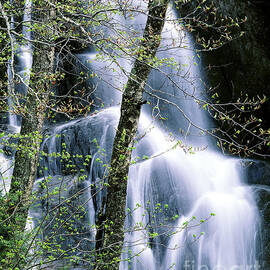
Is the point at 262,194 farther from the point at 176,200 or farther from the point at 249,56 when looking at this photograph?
the point at 249,56

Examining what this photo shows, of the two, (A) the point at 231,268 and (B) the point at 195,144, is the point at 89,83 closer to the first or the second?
(B) the point at 195,144

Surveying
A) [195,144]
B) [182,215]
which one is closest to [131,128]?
[182,215]

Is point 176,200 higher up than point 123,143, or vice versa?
point 123,143

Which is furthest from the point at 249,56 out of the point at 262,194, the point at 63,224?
the point at 63,224

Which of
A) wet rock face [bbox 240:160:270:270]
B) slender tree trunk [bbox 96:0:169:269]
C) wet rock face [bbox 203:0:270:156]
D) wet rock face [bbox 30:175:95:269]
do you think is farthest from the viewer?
wet rock face [bbox 203:0:270:156]

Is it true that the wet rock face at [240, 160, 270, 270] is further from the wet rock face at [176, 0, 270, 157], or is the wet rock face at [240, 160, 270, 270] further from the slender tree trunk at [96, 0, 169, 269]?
the slender tree trunk at [96, 0, 169, 269]

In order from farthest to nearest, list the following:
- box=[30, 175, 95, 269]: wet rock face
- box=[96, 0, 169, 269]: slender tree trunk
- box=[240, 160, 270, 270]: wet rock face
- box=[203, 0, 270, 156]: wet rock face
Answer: box=[203, 0, 270, 156]: wet rock face, box=[240, 160, 270, 270]: wet rock face, box=[96, 0, 169, 269]: slender tree trunk, box=[30, 175, 95, 269]: wet rock face

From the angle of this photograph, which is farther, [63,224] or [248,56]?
[248,56]

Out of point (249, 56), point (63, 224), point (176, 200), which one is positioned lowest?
point (63, 224)

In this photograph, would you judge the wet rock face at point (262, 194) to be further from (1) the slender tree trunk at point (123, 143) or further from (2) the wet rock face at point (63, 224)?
(2) the wet rock face at point (63, 224)

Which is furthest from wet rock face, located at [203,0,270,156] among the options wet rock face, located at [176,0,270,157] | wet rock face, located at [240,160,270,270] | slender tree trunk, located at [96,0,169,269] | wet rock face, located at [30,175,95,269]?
slender tree trunk, located at [96,0,169,269]

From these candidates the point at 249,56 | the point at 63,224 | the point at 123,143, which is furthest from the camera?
the point at 249,56

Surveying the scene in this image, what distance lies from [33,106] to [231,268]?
15.0ft

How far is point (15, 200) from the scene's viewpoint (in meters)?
4.66
